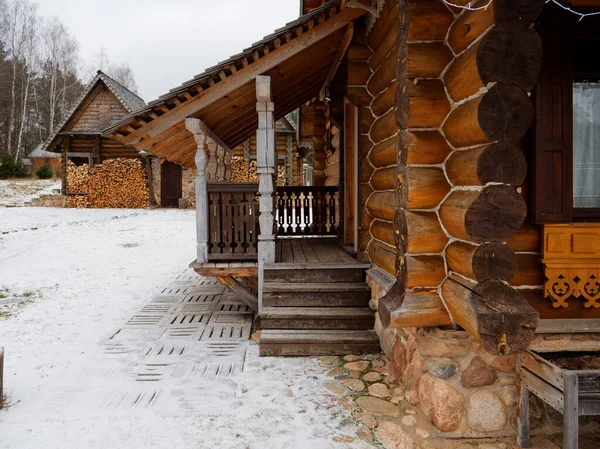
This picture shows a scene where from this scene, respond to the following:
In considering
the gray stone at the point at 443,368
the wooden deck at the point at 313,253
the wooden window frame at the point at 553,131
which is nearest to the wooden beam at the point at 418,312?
the gray stone at the point at 443,368

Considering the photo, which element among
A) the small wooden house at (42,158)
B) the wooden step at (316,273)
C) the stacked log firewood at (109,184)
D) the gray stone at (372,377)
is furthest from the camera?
the small wooden house at (42,158)

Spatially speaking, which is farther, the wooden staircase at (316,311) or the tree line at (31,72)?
the tree line at (31,72)

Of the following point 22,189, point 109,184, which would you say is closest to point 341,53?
point 109,184

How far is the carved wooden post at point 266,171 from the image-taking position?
5438 mm

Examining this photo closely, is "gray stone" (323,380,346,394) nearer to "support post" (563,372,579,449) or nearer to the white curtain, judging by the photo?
"support post" (563,372,579,449)

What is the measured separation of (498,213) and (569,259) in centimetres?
102

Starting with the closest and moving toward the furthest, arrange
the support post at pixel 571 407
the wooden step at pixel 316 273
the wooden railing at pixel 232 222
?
1. the support post at pixel 571 407
2. the wooden step at pixel 316 273
3. the wooden railing at pixel 232 222

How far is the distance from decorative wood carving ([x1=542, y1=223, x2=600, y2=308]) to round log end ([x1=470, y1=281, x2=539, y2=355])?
0.74 metres

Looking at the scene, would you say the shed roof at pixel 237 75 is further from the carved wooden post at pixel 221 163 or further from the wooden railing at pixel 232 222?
the carved wooden post at pixel 221 163

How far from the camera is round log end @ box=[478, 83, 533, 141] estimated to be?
259cm

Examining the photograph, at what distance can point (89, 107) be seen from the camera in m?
20.4

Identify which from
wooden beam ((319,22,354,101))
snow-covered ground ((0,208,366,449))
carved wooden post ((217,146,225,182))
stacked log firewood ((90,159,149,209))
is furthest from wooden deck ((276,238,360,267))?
stacked log firewood ((90,159,149,209))

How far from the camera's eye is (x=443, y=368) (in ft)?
10.9

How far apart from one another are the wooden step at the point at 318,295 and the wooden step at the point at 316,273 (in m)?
0.12
